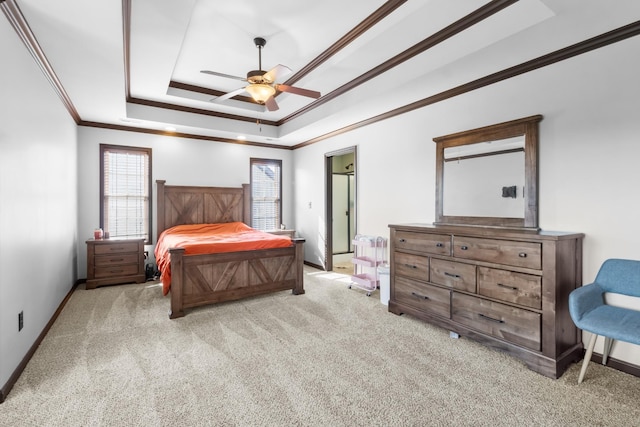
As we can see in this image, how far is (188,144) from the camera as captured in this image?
19.4ft

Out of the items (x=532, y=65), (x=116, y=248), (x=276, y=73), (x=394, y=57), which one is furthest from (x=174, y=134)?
(x=532, y=65)

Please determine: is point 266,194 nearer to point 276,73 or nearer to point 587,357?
point 276,73

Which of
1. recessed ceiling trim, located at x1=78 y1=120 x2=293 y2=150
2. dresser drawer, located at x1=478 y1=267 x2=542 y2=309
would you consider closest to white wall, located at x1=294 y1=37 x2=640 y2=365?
dresser drawer, located at x1=478 y1=267 x2=542 y2=309

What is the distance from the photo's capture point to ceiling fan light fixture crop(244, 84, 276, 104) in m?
3.25

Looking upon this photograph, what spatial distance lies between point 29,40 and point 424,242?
151 inches

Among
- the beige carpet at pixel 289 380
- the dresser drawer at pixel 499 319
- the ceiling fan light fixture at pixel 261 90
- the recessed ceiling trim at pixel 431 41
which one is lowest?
the beige carpet at pixel 289 380

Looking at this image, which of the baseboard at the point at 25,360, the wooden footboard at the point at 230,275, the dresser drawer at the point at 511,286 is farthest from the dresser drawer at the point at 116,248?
the dresser drawer at the point at 511,286

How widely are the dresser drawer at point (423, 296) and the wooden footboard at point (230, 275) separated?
1460 millimetres

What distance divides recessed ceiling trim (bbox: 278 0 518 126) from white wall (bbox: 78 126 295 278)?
2.68m

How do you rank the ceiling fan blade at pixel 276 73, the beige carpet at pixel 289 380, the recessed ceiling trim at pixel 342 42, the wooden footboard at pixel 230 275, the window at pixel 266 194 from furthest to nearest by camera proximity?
the window at pixel 266 194 → the wooden footboard at pixel 230 275 → the ceiling fan blade at pixel 276 73 → the recessed ceiling trim at pixel 342 42 → the beige carpet at pixel 289 380

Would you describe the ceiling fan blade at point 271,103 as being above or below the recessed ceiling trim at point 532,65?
below

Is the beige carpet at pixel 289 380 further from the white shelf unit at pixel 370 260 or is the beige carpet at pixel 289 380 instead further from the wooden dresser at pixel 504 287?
the white shelf unit at pixel 370 260

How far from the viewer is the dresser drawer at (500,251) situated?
2471 millimetres

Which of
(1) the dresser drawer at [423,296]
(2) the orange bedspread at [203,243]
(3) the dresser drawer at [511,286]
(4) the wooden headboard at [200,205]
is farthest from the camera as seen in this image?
(4) the wooden headboard at [200,205]
